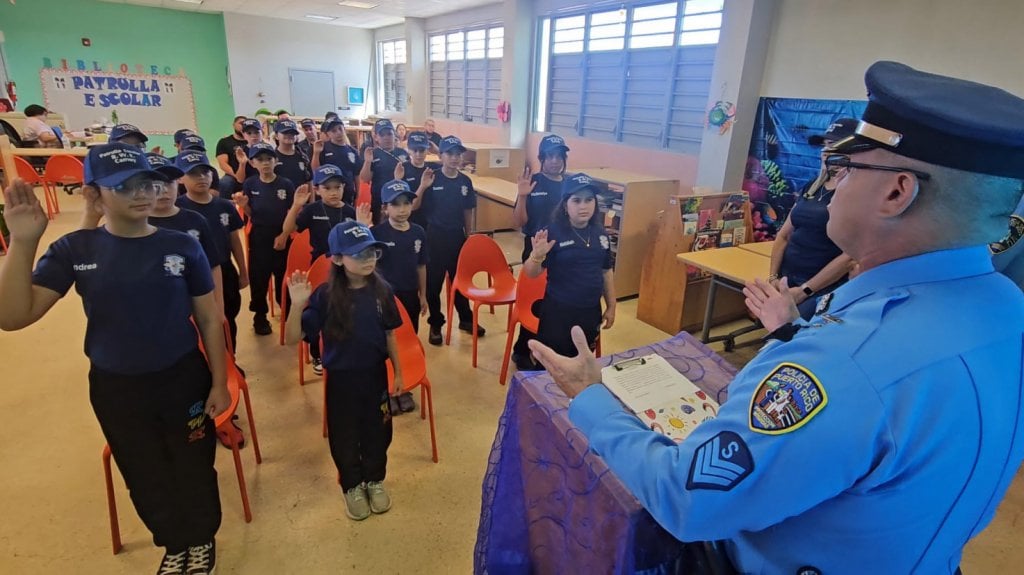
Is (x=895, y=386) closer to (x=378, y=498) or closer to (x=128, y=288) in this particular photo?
(x=128, y=288)

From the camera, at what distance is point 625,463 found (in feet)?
2.98

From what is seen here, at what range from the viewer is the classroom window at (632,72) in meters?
5.40

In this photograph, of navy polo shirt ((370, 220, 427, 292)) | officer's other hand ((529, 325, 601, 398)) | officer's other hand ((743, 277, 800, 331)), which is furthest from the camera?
navy polo shirt ((370, 220, 427, 292))

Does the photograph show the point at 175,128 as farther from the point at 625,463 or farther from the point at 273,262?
the point at 625,463

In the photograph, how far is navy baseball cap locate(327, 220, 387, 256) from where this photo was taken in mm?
2105

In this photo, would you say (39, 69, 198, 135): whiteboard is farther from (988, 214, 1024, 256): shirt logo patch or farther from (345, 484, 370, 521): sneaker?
(988, 214, 1024, 256): shirt logo patch

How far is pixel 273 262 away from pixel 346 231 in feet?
5.68

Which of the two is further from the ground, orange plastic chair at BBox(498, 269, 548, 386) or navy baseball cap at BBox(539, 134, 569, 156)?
navy baseball cap at BBox(539, 134, 569, 156)

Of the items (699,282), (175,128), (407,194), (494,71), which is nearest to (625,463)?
(407,194)

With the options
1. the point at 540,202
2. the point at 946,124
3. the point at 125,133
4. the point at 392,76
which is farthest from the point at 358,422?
the point at 392,76

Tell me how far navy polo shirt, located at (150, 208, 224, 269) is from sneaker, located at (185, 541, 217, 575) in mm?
1159

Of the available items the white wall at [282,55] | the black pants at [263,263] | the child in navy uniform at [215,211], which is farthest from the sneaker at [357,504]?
the white wall at [282,55]

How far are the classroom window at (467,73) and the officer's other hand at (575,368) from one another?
7.74 meters

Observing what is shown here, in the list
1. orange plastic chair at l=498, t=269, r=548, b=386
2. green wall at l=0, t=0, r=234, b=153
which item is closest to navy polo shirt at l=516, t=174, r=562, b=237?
orange plastic chair at l=498, t=269, r=548, b=386
